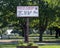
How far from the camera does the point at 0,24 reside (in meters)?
40.1

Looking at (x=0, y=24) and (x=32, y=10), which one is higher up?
(x=32, y=10)

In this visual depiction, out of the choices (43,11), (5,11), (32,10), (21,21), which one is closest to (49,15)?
(43,11)

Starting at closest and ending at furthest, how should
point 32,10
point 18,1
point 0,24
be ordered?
point 32,10, point 18,1, point 0,24

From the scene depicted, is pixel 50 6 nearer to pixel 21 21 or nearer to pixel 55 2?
pixel 55 2

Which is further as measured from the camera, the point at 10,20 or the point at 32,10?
the point at 10,20

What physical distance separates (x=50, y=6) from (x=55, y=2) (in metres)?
1.11

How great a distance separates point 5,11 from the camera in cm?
3816

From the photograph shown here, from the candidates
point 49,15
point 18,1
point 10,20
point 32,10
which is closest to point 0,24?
point 10,20

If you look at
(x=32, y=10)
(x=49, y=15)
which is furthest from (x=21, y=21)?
(x=32, y=10)

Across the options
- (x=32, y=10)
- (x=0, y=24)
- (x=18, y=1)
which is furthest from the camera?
(x=0, y=24)

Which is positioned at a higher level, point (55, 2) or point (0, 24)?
point (55, 2)

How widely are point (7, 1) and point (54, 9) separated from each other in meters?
6.88

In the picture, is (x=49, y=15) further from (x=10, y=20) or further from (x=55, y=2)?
(x=10, y=20)

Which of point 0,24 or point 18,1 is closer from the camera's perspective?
point 18,1
